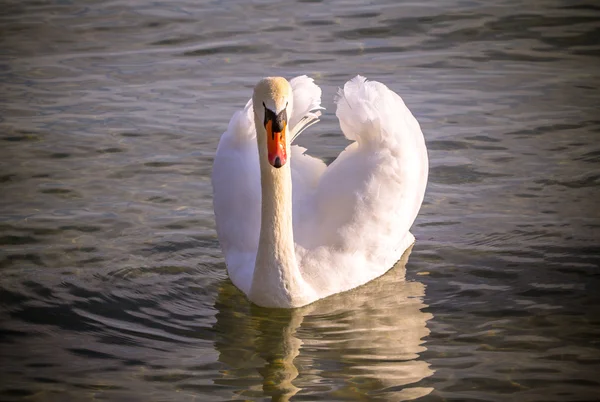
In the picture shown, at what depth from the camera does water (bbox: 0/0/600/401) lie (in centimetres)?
686

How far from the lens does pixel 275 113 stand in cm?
712

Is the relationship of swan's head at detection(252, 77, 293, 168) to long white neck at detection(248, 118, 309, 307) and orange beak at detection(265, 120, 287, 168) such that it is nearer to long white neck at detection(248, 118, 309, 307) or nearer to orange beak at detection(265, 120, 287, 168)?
orange beak at detection(265, 120, 287, 168)

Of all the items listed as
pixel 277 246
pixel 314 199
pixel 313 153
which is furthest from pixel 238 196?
pixel 313 153

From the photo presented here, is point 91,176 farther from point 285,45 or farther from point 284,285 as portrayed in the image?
point 285,45

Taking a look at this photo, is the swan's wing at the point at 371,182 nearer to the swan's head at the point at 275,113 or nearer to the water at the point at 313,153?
the water at the point at 313,153

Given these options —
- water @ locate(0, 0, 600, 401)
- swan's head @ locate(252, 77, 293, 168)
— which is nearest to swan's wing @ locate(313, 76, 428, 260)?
water @ locate(0, 0, 600, 401)

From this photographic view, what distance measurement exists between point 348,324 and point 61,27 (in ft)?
30.8

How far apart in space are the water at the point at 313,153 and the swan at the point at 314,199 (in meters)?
0.20

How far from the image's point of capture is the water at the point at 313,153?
22.5ft

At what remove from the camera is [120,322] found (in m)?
7.51

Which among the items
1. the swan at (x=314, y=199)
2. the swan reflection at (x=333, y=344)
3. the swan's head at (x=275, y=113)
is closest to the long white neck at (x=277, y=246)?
the swan at (x=314, y=199)

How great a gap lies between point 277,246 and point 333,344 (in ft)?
2.77

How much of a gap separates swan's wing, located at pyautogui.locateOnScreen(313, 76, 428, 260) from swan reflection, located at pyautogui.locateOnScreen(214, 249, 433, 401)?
1.23 ft

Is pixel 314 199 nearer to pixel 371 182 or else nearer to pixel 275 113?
pixel 371 182
